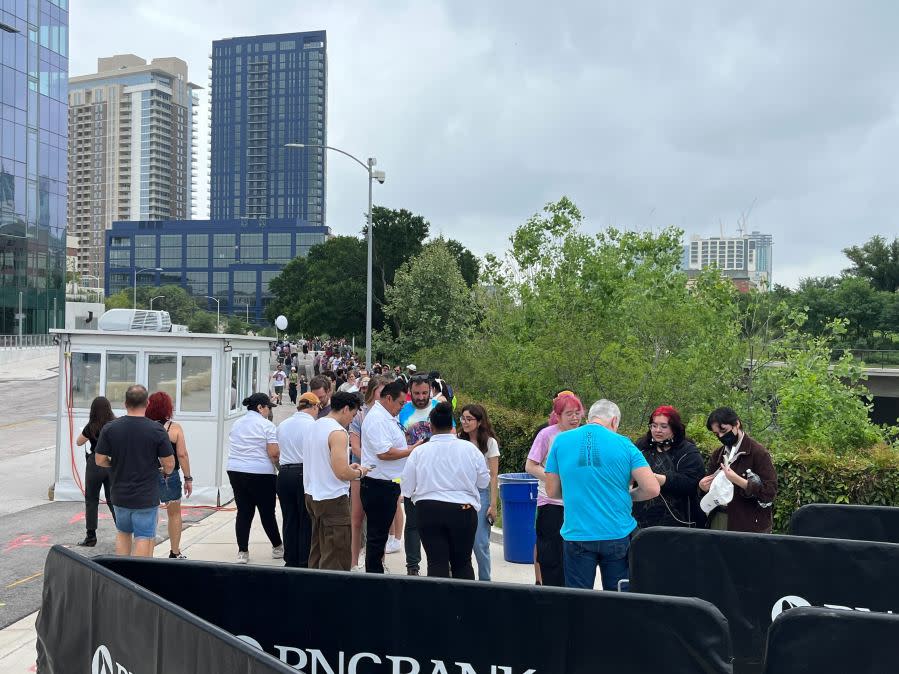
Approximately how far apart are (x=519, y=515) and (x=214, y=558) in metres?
3.34

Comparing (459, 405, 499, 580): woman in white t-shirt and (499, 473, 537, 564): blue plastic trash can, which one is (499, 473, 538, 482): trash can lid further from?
(459, 405, 499, 580): woman in white t-shirt

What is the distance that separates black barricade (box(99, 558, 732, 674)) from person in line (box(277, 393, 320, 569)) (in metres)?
3.97

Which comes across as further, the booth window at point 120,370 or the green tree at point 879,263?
the green tree at point 879,263

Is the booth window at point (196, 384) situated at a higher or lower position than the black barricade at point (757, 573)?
higher

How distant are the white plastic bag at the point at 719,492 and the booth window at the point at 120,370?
9248 mm

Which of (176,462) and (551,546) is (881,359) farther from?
(176,462)

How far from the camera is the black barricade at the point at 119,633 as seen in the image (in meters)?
3.15

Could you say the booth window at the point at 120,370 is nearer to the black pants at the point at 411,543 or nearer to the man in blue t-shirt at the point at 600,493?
the black pants at the point at 411,543

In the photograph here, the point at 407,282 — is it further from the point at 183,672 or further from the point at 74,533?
the point at 183,672

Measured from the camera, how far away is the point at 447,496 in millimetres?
6852

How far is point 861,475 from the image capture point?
8.71 metres

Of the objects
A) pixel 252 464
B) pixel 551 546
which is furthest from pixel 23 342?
pixel 551 546

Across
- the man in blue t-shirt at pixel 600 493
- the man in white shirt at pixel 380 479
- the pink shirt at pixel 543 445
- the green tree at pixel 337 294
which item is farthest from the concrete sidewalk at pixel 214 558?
the green tree at pixel 337 294

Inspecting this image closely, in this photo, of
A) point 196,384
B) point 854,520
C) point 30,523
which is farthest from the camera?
point 196,384
